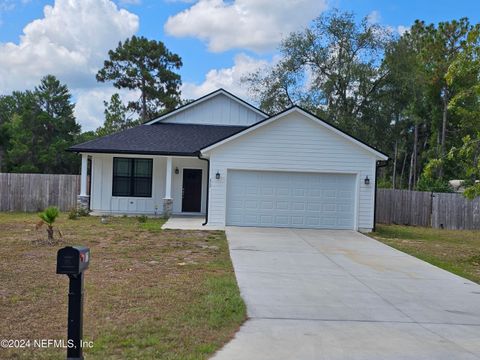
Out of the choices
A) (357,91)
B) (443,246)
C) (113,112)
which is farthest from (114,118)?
(443,246)

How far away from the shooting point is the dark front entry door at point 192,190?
22375 millimetres

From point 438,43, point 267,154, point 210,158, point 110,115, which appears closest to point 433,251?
point 267,154

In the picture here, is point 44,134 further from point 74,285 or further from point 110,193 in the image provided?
point 74,285

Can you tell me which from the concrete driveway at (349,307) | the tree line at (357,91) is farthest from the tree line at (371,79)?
the concrete driveway at (349,307)

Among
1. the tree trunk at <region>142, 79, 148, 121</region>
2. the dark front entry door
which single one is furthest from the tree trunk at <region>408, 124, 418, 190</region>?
the dark front entry door

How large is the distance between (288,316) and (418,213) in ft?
61.3

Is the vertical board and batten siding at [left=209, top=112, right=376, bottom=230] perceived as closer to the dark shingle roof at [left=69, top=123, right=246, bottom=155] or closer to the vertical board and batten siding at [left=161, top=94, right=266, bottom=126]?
the dark shingle roof at [left=69, top=123, right=246, bottom=155]

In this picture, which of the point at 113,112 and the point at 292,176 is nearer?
the point at 292,176

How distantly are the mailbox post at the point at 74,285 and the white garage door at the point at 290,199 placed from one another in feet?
46.0

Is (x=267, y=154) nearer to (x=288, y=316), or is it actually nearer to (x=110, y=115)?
(x=288, y=316)

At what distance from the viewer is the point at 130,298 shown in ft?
24.3

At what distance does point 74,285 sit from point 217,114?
20.5m

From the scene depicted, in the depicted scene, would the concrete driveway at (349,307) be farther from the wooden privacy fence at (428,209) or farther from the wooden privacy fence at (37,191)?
the wooden privacy fence at (37,191)

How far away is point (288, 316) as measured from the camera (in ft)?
22.7
